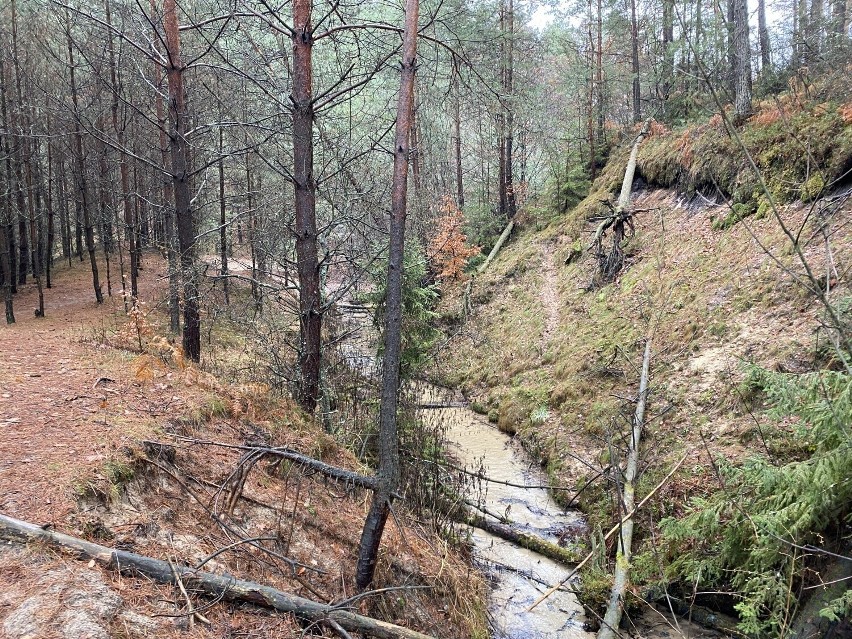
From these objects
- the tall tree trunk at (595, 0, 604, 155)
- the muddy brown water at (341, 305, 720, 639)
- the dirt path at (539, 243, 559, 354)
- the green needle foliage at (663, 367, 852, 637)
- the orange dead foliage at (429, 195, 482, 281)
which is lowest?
the muddy brown water at (341, 305, 720, 639)

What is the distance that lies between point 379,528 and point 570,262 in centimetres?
1169

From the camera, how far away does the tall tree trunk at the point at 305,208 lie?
18.8ft

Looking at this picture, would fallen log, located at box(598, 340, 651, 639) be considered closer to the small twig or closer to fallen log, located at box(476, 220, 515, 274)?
the small twig

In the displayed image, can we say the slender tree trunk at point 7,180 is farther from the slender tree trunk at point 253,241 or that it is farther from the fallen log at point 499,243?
the fallen log at point 499,243

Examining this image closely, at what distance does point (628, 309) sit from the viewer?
10.2 m

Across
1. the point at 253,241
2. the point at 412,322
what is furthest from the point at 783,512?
the point at 253,241

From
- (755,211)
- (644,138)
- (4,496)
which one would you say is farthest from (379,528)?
(644,138)

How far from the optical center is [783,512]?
3848mm

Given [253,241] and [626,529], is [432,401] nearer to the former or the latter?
[253,241]

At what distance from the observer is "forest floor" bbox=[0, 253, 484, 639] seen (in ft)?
9.32

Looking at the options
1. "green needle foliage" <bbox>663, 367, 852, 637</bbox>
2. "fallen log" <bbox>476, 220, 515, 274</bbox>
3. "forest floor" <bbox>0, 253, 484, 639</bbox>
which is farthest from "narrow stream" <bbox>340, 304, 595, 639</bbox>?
"fallen log" <bbox>476, 220, 515, 274</bbox>

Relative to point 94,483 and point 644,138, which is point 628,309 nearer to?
point 644,138

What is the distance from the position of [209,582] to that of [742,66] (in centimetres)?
1268

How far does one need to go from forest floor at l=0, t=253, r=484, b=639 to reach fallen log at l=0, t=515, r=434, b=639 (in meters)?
0.07
